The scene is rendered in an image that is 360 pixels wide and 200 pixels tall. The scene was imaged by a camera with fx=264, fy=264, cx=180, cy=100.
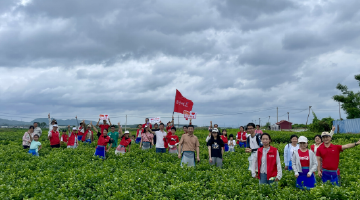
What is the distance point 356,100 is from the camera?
41344mm

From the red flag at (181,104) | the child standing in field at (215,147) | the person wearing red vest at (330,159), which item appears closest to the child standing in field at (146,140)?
the red flag at (181,104)

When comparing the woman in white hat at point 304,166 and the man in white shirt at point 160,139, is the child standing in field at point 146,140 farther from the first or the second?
the woman in white hat at point 304,166

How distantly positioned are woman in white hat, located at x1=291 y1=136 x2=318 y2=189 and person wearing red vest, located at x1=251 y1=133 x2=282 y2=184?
624mm

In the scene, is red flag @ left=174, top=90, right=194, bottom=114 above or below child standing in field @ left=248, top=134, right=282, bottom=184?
above

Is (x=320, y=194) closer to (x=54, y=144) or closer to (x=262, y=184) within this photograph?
(x=262, y=184)

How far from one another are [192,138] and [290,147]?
11.3 feet

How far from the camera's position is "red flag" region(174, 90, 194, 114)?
18.1 meters

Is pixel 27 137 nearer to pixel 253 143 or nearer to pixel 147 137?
pixel 147 137

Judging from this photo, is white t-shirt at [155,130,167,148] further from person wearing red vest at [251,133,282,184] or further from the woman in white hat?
the woman in white hat

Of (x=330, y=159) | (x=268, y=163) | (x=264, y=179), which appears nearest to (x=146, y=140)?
(x=264, y=179)

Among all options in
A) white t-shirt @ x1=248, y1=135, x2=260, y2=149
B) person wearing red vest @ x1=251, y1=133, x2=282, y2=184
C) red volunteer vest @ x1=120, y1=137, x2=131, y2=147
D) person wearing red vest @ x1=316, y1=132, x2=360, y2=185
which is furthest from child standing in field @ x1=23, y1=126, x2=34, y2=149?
person wearing red vest @ x1=316, y1=132, x2=360, y2=185

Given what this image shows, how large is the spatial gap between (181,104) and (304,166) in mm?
11913

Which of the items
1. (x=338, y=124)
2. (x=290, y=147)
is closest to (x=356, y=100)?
(x=338, y=124)

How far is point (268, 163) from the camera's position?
6.78 meters
